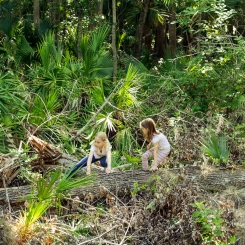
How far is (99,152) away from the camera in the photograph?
835cm

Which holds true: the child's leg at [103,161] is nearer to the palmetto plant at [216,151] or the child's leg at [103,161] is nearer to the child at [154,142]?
the child at [154,142]

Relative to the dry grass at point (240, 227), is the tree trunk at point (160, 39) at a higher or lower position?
higher

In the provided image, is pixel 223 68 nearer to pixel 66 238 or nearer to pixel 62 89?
pixel 62 89

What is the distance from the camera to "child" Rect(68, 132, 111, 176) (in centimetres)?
823

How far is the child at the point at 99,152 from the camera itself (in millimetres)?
8227

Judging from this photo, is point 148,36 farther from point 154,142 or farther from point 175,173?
point 175,173

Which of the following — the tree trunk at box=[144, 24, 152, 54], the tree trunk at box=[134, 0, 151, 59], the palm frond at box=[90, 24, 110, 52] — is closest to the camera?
the palm frond at box=[90, 24, 110, 52]

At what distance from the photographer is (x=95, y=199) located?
8039 millimetres

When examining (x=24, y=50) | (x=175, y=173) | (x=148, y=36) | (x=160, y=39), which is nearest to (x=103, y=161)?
(x=175, y=173)

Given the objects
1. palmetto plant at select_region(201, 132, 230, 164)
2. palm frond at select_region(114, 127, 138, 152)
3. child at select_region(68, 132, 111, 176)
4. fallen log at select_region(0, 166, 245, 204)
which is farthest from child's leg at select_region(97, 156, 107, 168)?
palm frond at select_region(114, 127, 138, 152)

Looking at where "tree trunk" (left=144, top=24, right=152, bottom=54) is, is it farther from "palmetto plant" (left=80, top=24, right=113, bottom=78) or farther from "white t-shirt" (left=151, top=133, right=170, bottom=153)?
"white t-shirt" (left=151, top=133, right=170, bottom=153)

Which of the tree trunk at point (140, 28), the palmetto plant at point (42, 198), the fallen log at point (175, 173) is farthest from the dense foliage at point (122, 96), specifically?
the tree trunk at point (140, 28)

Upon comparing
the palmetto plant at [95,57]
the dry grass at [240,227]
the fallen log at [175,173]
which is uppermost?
the palmetto plant at [95,57]

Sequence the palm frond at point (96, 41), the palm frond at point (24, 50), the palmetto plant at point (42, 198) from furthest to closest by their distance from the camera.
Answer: the palm frond at point (24, 50) → the palm frond at point (96, 41) → the palmetto plant at point (42, 198)
